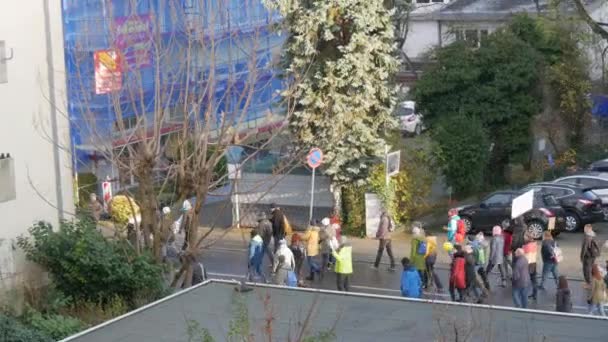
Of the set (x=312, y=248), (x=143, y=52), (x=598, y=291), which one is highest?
(x=143, y=52)

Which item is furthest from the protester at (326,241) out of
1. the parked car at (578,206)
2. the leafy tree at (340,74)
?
the parked car at (578,206)

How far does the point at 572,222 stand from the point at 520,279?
29.6ft

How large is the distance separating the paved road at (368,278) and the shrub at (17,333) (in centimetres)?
688

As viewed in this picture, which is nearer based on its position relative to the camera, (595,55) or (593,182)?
(593,182)

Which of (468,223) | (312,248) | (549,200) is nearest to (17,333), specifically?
(312,248)

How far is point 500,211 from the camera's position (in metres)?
27.6

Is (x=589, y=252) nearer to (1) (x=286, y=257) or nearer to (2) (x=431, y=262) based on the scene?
(2) (x=431, y=262)

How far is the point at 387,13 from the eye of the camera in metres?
29.2

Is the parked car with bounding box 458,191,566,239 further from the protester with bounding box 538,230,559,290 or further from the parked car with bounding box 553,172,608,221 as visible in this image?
the protester with bounding box 538,230,559,290

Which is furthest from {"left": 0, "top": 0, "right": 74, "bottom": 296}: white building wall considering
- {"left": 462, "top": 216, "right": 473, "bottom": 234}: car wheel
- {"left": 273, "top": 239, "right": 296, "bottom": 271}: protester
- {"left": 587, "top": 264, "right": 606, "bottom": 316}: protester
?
{"left": 462, "top": 216, "right": 473, "bottom": 234}: car wheel

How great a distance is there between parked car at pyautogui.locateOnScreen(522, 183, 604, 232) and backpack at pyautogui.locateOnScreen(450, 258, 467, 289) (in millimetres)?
8898

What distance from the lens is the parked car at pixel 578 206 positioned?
27.6m

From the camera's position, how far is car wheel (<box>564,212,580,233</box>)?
27750mm

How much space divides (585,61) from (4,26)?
2216 cm
